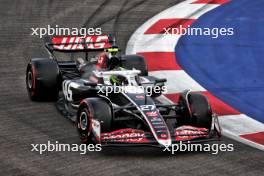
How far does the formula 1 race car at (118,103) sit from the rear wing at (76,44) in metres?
0.37

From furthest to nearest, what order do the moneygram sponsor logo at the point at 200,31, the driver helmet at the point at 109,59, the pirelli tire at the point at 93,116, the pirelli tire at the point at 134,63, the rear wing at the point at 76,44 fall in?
the moneygram sponsor logo at the point at 200,31
the rear wing at the point at 76,44
the pirelli tire at the point at 134,63
the driver helmet at the point at 109,59
the pirelli tire at the point at 93,116

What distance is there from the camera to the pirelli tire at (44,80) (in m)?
13.8

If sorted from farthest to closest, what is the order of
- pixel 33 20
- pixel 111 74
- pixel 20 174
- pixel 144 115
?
pixel 33 20, pixel 111 74, pixel 144 115, pixel 20 174

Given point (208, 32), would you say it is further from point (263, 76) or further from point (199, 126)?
point (199, 126)

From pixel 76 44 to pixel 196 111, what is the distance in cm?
402

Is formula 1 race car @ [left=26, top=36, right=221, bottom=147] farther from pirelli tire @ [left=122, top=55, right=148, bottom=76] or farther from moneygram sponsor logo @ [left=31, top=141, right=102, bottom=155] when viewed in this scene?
moneygram sponsor logo @ [left=31, top=141, right=102, bottom=155]

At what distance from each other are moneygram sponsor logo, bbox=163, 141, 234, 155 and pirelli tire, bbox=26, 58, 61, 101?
11.4 ft

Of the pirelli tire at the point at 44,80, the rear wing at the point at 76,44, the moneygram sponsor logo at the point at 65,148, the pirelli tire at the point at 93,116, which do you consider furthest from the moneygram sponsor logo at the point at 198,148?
the rear wing at the point at 76,44

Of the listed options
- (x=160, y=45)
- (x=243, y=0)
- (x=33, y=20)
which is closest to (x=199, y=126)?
(x=160, y=45)

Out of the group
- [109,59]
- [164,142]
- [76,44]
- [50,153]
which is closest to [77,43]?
[76,44]

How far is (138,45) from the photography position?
59.2 ft

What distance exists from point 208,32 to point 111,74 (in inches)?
269

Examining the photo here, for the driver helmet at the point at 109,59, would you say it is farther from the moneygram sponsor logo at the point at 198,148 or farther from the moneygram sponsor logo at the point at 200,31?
the moneygram sponsor logo at the point at 200,31

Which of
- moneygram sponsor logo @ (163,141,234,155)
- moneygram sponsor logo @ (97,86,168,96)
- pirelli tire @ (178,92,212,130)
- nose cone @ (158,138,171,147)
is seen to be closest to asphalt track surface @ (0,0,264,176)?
moneygram sponsor logo @ (163,141,234,155)
